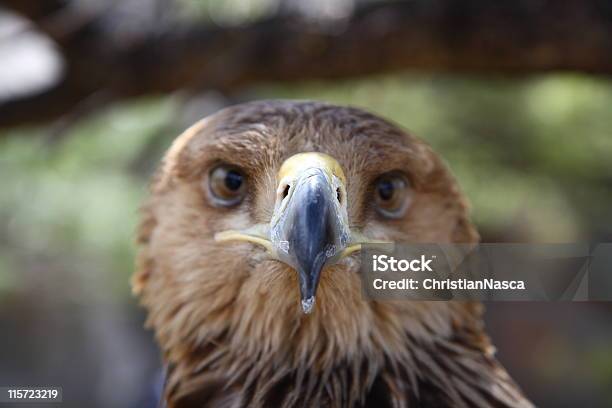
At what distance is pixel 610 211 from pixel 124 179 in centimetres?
137

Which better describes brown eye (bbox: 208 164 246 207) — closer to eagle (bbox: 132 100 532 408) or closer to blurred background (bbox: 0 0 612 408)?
eagle (bbox: 132 100 532 408)

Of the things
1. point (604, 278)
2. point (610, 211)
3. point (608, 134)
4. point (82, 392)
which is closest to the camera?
point (604, 278)

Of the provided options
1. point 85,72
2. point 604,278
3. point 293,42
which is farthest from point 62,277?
point 604,278

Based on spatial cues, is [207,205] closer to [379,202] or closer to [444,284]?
[379,202]

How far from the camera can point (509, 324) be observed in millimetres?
2842

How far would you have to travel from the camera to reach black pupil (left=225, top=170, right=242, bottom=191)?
989mm

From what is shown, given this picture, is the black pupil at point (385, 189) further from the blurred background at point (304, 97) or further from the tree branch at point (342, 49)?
the tree branch at point (342, 49)

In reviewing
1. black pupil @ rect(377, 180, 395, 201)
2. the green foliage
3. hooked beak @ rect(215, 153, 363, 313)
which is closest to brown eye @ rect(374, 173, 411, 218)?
black pupil @ rect(377, 180, 395, 201)

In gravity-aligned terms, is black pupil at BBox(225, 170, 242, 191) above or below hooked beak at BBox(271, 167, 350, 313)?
above

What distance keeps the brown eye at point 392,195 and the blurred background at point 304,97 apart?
84cm

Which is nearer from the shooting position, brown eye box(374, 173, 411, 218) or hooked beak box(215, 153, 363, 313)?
hooked beak box(215, 153, 363, 313)

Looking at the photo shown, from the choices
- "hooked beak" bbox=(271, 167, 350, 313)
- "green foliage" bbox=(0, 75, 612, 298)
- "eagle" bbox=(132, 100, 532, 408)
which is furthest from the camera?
"green foliage" bbox=(0, 75, 612, 298)

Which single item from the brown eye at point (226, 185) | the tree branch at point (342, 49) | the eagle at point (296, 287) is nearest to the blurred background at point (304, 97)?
the tree branch at point (342, 49)

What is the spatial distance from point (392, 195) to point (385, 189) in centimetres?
1
